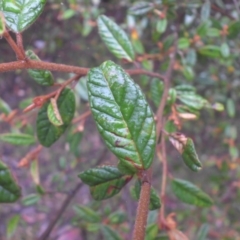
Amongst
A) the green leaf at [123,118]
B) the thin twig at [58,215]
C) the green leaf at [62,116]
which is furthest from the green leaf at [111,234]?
the green leaf at [123,118]

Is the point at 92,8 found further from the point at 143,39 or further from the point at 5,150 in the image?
the point at 5,150

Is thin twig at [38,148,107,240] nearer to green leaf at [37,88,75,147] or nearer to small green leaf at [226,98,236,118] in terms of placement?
green leaf at [37,88,75,147]

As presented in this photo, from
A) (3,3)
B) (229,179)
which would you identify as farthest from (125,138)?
(229,179)

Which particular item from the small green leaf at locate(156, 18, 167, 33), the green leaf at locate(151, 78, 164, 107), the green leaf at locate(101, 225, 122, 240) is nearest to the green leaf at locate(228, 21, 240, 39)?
the small green leaf at locate(156, 18, 167, 33)

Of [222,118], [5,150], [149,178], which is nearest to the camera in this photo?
[149,178]

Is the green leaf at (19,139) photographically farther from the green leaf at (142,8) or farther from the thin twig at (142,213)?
the thin twig at (142,213)
